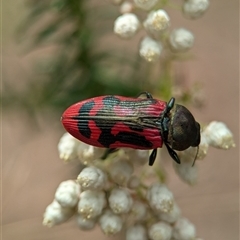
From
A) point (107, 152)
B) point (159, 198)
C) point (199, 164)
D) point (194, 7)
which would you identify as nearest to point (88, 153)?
point (107, 152)

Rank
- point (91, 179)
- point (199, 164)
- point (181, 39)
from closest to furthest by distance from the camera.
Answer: point (91, 179), point (181, 39), point (199, 164)

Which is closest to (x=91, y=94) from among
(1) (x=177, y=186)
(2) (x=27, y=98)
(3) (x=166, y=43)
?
(2) (x=27, y=98)

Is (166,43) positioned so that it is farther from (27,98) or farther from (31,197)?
(31,197)

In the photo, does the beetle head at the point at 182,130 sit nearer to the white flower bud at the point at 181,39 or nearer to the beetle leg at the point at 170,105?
the beetle leg at the point at 170,105

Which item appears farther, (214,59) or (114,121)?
(214,59)

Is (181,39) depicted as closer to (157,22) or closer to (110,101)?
(157,22)

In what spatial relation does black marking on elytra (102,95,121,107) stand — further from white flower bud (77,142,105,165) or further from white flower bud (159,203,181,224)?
white flower bud (159,203,181,224)
